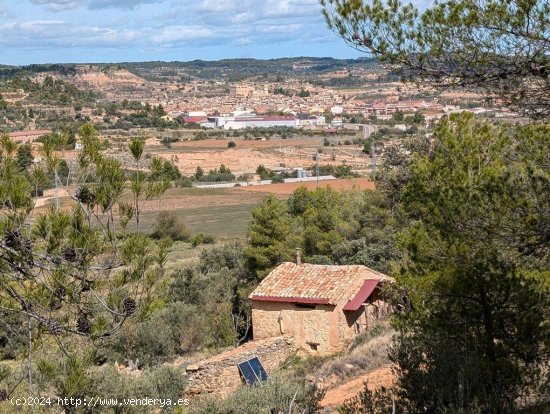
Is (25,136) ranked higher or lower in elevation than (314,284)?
higher

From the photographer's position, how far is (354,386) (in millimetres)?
13000

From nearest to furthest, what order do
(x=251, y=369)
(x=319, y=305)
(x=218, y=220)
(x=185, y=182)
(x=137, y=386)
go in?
(x=137, y=386) < (x=251, y=369) < (x=319, y=305) < (x=218, y=220) < (x=185, y=182)

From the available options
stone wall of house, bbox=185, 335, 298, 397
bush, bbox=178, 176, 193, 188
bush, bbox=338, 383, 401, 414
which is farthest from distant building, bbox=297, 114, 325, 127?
bush, bbox=338, 383, 401, 414

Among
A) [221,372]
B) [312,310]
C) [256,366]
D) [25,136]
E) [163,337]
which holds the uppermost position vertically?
[25,136]

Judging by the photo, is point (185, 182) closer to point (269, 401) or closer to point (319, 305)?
point (319, 305)

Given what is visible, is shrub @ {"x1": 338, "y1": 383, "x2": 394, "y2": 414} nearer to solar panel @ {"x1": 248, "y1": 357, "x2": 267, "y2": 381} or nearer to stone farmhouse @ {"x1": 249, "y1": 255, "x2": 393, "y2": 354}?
solar panel @ {"x1": 248, "y1": 357, "x2": 267, "y2": 381}

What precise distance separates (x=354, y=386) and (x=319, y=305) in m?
5.82

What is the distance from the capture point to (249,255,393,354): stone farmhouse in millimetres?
18672

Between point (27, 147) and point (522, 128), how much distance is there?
5.68 m

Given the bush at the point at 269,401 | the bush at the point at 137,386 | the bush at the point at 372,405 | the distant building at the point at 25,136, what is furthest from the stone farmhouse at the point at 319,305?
the distant building at the point at 25,136

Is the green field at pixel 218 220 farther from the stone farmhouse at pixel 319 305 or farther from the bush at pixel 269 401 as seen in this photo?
the bush at pixel 269 401

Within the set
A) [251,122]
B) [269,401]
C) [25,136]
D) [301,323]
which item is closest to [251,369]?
[301,323]

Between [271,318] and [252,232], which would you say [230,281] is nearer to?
[252,232]

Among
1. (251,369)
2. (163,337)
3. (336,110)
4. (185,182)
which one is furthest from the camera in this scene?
(336,110)
